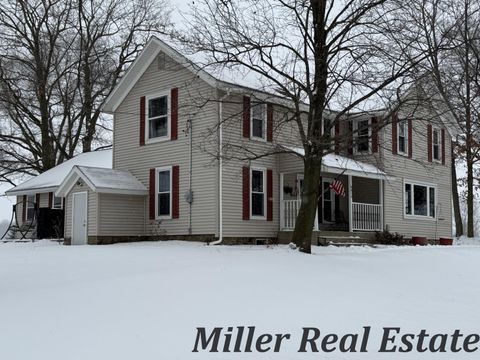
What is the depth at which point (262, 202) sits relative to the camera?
20938 mm

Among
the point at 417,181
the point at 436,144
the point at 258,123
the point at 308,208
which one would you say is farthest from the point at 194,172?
the point at 436,144

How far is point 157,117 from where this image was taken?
21.5m

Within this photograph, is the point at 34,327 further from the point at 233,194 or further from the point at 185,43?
the point at 233,194

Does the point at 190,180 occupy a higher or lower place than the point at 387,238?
higher

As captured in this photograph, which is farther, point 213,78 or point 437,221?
point 437,221

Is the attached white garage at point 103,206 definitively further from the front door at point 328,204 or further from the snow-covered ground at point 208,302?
the front door at point 328,204

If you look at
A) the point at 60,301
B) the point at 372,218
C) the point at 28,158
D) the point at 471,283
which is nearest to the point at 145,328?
the point at 60,301

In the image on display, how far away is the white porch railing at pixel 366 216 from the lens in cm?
2250

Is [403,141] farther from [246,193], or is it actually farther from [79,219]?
[79,219]

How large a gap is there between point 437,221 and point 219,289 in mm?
19576

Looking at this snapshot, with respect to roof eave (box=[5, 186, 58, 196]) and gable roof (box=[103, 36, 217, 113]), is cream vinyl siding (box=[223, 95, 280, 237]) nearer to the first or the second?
gable roof (box=[103, 36, 217, 113])

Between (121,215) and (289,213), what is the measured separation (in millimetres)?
5770

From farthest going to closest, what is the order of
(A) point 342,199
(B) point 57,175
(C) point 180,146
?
1. (B) point 57,175
2. (A) point 342,199
3. (C) point 180,146

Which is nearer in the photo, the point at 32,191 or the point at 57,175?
the point at 32,191
